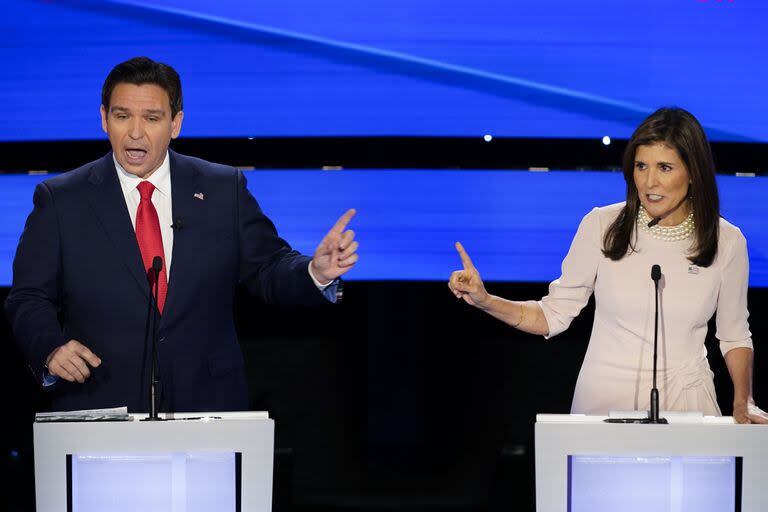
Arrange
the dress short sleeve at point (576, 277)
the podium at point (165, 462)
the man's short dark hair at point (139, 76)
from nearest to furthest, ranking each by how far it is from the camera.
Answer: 1. the podium at point (165, 462)
2. the man's short dark hair at point (139, 76)
3. the dress short sleeve at point (576, 277)

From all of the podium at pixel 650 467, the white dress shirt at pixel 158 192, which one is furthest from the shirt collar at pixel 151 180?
the podium at pixel 650 467

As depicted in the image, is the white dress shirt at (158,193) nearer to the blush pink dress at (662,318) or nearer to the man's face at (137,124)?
the man's face at (137,124)

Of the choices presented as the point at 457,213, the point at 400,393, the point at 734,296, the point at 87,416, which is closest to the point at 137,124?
the point at 87,416

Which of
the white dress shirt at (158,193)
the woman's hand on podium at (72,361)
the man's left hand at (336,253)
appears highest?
the white dress shirt at (158,193)

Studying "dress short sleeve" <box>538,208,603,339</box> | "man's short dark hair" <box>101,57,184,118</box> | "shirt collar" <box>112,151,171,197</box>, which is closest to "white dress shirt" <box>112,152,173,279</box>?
"shirt collar" <box>112,151,171,197</box>

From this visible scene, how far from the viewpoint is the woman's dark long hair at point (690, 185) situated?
2.68 meters

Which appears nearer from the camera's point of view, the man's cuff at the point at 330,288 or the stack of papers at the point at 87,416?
the stack of papers at the point at 87,416

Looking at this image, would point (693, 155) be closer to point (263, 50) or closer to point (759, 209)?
point (759, 209)

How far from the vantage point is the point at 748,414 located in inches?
91.8

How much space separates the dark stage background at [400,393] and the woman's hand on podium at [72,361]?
1.87 metres

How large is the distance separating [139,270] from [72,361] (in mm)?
357

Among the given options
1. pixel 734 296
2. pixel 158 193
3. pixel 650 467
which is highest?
pixel 158 193

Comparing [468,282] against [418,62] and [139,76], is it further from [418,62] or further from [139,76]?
[418,62]

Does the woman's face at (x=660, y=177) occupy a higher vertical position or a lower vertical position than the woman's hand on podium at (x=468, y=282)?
higher
